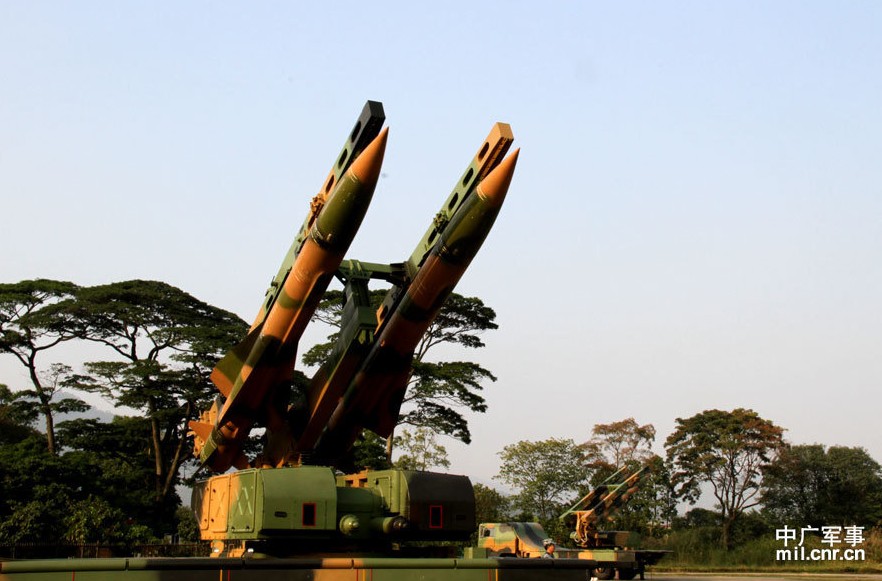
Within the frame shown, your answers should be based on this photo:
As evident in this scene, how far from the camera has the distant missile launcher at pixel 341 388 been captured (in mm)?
8711

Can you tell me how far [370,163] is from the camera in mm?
10234

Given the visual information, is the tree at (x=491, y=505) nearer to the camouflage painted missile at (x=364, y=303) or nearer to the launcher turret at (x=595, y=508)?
the launcher turret at (x=595, y=508)

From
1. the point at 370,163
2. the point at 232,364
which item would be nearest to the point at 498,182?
the point at 370,163

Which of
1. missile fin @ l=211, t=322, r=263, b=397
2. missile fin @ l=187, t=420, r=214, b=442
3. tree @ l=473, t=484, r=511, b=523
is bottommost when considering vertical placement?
tree @ l=473, t=484, r=511, b=523

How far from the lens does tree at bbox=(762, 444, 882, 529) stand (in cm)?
3519

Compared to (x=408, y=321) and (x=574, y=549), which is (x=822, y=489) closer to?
(x=574, y=549)

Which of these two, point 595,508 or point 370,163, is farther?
point 595,508

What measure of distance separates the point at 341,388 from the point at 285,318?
120 centimetres

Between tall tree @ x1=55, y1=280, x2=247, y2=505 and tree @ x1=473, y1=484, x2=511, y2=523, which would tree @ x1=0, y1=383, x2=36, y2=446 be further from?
tree @ x1=473, y1=484, x2=511, y2=523

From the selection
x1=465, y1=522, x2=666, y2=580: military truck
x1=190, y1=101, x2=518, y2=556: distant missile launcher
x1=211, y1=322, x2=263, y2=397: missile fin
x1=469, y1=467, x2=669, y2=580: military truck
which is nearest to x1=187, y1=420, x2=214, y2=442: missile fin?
x1=190, y1=101, x2=518, y2=556: distant missile launcher

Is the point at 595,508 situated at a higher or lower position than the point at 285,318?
lower

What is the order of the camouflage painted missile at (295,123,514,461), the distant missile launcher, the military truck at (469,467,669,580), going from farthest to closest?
the military truck at (469,467,669,580) → the camouflage painted missile at (295,123,514,461) → the distant missile launcher

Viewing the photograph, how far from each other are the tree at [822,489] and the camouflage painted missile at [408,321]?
87.8 feet

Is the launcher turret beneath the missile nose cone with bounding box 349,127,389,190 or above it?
beneath
